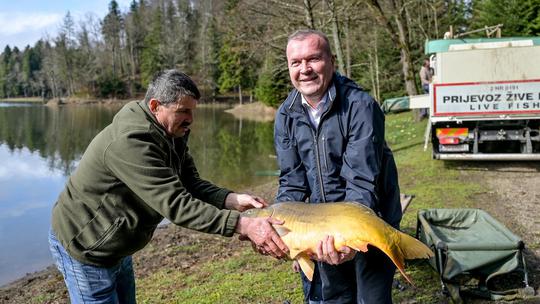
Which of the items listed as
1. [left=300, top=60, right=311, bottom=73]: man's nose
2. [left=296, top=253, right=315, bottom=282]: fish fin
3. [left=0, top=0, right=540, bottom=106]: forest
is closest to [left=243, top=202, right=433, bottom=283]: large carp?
[left=296, top=253, right=315, bottom=282]: fish fin

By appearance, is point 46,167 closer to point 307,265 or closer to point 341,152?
point 307,265

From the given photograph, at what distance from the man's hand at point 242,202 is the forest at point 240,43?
46.8 ft

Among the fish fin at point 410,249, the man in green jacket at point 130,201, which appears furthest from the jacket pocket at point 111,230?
the fish fin at point 410,249

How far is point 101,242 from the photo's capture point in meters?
3.09

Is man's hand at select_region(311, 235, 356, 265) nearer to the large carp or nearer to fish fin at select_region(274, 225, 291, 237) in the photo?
the large carp

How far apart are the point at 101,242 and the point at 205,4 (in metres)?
81.2

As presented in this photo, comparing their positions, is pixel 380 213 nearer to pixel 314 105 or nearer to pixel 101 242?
pixel 314 105

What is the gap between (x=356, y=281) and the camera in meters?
3.22

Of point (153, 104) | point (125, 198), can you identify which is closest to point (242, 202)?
point (125, 198)

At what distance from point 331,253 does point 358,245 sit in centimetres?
18

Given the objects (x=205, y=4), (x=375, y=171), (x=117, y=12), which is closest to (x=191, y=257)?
(x=375, y=171)

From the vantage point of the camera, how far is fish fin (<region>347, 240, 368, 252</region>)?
2799mm

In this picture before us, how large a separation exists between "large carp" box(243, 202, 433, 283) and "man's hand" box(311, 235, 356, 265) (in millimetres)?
28

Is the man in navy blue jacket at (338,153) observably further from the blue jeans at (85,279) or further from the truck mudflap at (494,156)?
the truck mudflap at (494,156)
